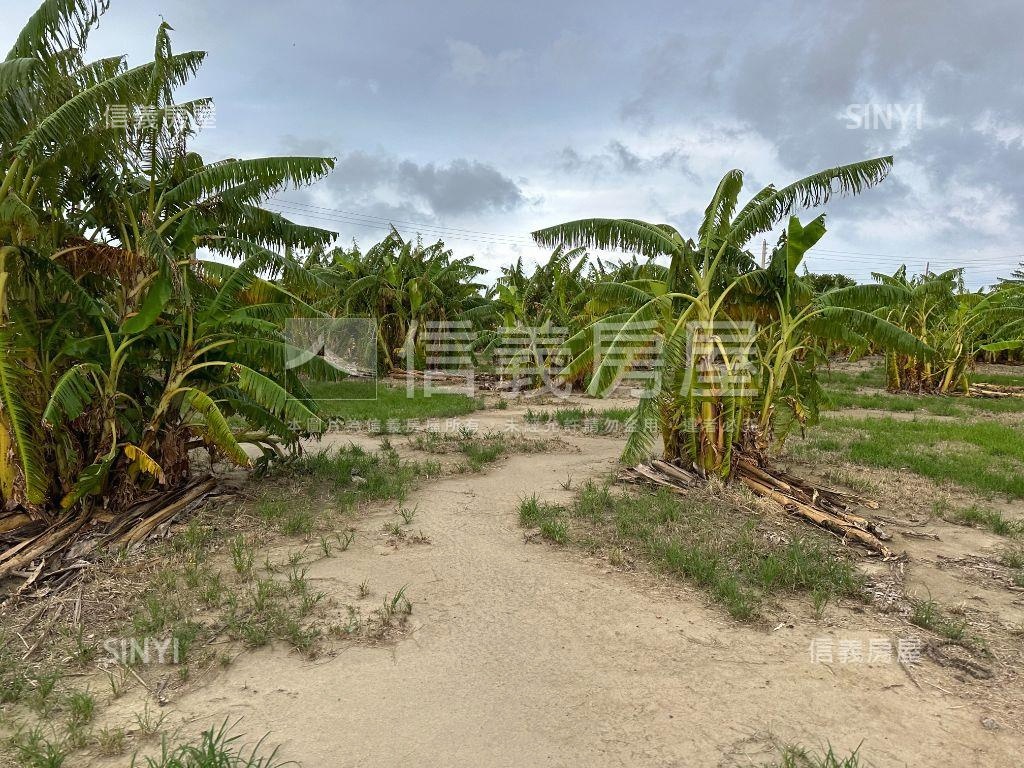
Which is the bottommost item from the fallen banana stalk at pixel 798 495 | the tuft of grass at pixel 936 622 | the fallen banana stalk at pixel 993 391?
the tuft of grass at pixel 936 622

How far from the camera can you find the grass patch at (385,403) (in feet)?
41.9

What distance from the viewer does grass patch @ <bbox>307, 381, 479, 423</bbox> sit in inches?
503

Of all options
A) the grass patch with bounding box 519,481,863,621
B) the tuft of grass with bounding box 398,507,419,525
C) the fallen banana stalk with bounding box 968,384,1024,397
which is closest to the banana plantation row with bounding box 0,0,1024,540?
the grass patch with bounding box 519,481,863,621

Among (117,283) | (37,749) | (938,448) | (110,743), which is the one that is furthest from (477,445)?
(938,448)

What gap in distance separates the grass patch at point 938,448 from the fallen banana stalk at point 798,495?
6.57 ft

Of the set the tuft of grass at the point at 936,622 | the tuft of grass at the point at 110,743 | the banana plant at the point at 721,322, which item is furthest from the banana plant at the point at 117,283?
the tuft of grass at the point at 936,622

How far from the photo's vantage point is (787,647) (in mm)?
3943

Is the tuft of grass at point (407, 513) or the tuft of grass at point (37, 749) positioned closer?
the tuft of grass at point (37, 749)

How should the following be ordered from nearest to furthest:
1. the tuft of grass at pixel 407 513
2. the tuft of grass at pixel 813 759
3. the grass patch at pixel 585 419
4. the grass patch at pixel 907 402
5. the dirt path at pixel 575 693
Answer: the tuft of grass at pixel 813 759, the dirt path at pixel 575 693, the tuft of grass at pixel 407 513, the grass patch at pixel 585 419, the grass patch at pixel 907 402

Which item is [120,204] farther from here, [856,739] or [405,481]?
[856,739]

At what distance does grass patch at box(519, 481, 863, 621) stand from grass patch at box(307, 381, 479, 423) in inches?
250

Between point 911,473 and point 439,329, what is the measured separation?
612 inches

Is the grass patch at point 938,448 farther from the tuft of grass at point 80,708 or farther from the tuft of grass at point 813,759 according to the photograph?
the tuft of grass at point 80,708

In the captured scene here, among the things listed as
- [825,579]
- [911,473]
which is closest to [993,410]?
[911,473]
